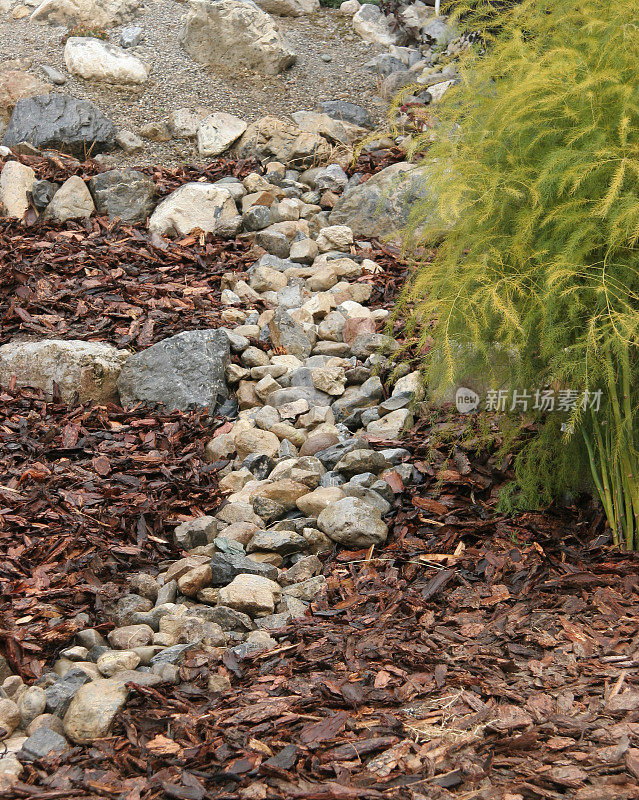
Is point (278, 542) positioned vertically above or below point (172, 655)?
above

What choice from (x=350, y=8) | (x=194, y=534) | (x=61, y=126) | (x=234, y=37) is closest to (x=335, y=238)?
(x=61, y=126)

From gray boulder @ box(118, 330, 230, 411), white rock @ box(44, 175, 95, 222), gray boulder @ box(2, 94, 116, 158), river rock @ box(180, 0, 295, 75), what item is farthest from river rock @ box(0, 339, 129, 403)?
river rock @ box(180, 0, 295, 75)

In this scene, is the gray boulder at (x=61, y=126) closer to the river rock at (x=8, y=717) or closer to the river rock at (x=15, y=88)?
the river rock at (x=15, y=88)

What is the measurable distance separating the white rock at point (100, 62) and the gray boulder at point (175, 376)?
443cm

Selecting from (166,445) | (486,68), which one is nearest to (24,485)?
(166,445)

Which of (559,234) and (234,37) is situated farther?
(234,37)

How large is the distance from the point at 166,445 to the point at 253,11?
5970 millimetres

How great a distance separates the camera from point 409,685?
2363 mm

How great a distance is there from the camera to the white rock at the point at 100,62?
25.1 ft

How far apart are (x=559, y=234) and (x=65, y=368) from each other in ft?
9.08

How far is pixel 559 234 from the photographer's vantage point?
9.60 ft

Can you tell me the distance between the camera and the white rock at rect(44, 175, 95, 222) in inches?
238

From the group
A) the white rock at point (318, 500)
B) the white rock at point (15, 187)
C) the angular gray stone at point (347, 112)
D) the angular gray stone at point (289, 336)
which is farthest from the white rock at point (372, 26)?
the white rock at point (318, 500)

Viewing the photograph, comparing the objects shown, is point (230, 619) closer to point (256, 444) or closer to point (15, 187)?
point (256, 444)
